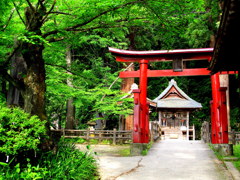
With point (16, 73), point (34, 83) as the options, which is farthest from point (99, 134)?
point (34, 83)

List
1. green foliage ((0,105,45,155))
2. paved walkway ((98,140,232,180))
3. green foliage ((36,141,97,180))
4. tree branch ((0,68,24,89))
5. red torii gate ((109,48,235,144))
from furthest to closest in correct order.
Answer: red torii gate ((109,48,235,144)), tree branch ((0,68,24,89)), paved walkway ((98,140,232,180)), green foliage ((36,141,97,180)), green foliage ((0,105,45,155))

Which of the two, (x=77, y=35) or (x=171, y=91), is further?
(x=171, y=91)

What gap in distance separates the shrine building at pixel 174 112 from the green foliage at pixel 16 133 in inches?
736

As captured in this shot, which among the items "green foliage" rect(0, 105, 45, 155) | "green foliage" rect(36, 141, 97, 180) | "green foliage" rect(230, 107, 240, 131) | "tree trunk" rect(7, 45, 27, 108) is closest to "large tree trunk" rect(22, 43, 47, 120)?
"tree trunk" rect(7, 45, 27, 108)

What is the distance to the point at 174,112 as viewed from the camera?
2477 cm

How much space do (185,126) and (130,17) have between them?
62.5ft

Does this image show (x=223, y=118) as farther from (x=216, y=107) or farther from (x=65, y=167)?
(x=65, y=167)

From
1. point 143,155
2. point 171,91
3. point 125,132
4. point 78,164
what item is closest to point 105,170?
point 78,164

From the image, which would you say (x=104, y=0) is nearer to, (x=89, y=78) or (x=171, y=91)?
(x=89, y=78)

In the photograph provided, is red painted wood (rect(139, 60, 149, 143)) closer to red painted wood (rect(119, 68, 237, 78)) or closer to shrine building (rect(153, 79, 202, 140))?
red painted wood (rect(119, 68, 237, 78))

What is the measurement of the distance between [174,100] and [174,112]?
1422mm

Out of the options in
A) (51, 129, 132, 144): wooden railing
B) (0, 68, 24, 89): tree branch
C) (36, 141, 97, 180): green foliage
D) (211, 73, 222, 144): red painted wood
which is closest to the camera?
(36, 141, 97, 180): green foliage

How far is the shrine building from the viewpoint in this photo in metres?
23.4

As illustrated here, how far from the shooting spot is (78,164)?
6098 mm
